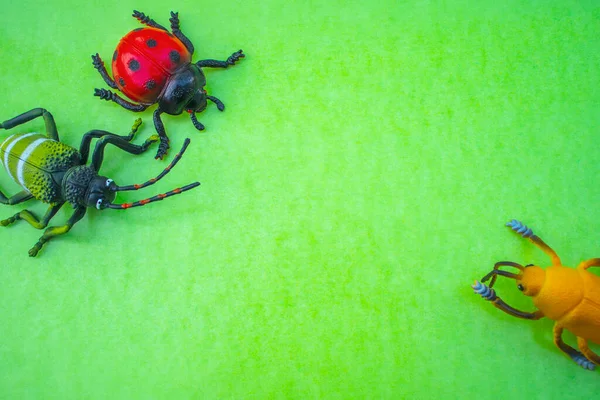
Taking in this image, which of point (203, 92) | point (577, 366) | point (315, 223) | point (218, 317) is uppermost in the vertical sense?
point (203, 92)

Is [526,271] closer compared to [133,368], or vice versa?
[526,271]

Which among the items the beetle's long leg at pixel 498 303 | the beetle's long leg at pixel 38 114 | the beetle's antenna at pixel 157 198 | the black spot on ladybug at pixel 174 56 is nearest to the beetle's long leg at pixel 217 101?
the black spot on ladybug at pixel 174 56

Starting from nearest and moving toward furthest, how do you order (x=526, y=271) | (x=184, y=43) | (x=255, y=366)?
(x=526, y=271)
(x=255, y=366)
(x=184, y=43)

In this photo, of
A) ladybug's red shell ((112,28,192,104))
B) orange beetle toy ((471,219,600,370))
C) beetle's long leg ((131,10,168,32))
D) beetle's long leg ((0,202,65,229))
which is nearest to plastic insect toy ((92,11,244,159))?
ladybug's red shell ((112,28,192,104))

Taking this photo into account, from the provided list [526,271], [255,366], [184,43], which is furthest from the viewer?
[184,43]

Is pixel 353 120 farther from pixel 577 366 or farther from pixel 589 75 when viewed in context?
pixel 577 366

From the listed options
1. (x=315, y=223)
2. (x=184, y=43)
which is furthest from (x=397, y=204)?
(x=184, y=43)

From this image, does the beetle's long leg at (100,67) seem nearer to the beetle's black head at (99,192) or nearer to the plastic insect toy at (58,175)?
the plastic insect toy at (58,175)

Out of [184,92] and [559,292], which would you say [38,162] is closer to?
[184,92]
